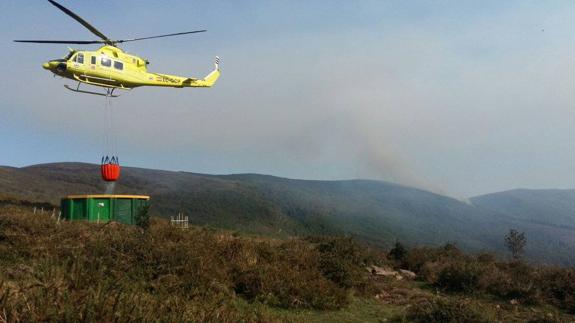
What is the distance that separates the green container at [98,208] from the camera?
88.3 ft

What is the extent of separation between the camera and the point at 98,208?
1069 inches

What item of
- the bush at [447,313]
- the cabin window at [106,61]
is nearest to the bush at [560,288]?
the bush at [447,313]

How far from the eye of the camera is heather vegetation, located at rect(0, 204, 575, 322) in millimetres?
5418

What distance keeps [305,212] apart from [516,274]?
494 feet

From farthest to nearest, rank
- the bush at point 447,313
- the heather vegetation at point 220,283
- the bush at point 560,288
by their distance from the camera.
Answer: the bush at point 560,288 < the bush at point 447,313 < the heather vegetation at point 220,283

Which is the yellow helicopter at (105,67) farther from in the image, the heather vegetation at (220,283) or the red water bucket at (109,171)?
the heather vegetation at (220,283)

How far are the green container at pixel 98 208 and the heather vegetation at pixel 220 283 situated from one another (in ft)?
34.5

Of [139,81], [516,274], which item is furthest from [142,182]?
[516,274]

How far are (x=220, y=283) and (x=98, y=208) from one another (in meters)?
17.1

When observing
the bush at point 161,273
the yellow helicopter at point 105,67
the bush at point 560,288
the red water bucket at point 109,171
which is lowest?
the bush at point 560,288

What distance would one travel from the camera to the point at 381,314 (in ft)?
44.3

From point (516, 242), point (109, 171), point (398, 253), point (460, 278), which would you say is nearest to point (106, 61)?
point (109, 171)

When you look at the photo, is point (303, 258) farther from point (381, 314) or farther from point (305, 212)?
point (305, 212)

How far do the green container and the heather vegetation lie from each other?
1052 cm
